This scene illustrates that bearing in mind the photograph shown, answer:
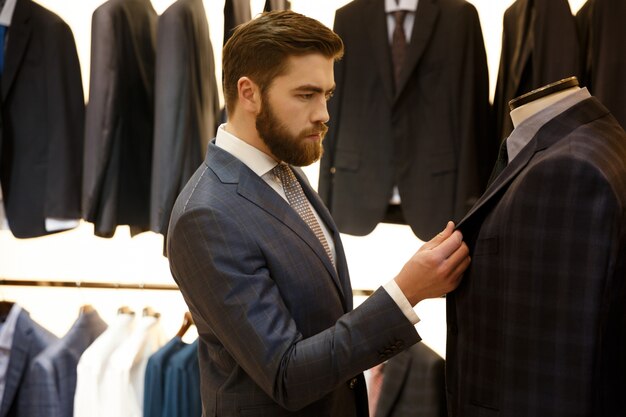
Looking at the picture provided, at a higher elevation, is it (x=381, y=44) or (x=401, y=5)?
(x=401, y=5)

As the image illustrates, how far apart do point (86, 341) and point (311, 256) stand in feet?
4.66

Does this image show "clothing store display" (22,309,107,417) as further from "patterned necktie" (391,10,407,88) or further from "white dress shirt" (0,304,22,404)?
"patterned necktie" (391,10,407,88)

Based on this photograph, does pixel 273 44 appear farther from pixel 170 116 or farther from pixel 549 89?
pixel 170 116

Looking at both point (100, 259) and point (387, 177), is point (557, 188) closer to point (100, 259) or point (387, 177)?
point (387, 177)

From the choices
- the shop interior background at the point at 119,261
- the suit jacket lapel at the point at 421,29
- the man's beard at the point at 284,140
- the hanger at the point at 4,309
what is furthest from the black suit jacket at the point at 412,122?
the hanger at the point at 4,309

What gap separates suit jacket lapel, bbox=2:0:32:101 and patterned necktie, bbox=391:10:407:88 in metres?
1.27

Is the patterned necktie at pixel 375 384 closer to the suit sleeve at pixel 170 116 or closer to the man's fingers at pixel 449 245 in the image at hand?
the suit sleeve at pixel 170 116

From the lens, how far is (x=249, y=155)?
62.8 inches

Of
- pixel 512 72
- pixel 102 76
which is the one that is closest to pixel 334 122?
pixel 512 72

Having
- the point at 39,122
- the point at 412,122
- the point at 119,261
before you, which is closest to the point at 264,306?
the point at 412,122

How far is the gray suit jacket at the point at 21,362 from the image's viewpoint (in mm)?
2570

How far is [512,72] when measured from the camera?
2.27 metres

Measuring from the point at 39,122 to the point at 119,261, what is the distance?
31.1 inches

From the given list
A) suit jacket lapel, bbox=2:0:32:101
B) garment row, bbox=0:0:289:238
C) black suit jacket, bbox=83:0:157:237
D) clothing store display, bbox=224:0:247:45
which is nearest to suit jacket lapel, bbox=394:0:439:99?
garment row, bbox=0:0:289:238
